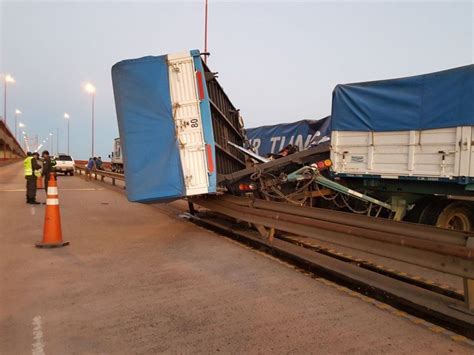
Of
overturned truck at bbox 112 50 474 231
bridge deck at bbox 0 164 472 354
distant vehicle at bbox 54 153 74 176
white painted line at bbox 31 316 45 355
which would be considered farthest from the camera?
distant vehicle at bbox 54 153 74 176

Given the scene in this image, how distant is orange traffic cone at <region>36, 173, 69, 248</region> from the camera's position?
270 inches

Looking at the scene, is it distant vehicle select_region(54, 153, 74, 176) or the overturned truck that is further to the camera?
distant vehicle select_region(54, 153, 74, 176)

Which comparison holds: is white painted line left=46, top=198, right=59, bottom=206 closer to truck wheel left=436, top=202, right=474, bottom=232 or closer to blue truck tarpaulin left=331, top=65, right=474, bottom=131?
blue truck tarpaulin left=331, top=65, right=474, bottom=131

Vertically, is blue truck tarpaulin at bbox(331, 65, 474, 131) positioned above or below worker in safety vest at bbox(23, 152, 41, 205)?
above

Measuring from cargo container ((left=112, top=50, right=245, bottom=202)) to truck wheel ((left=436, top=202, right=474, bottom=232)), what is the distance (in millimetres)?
4228

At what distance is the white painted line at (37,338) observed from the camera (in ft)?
10.7

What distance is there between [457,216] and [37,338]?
23.2ft

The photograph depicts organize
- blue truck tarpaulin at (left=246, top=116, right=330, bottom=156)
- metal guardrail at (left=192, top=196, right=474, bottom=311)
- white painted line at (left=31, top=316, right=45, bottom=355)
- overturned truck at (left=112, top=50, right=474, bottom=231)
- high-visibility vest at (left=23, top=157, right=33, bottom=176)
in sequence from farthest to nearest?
1. high-visibility vest at (left=23, top=157, right=33, bottom=176)
2. blue truck tarpaulin at (left=246, top=116, right=330, bottom=156)
3. overturned truck at (left=112, top=50, right=474, bottom=231)
4. metal guardrail at (left=192, top=196, right=474, bottom=311)
5. white painted line at (left=31, top=316, right=45, bottom=355)

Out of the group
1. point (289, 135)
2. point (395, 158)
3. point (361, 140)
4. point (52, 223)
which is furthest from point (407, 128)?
point (52, 223)

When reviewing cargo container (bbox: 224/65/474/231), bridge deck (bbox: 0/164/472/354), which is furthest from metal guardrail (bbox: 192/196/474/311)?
cargo container (bbox: 224/65/474/231)

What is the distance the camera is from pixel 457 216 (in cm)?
737

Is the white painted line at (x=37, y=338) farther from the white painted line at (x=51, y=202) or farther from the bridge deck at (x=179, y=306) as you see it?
the white painted line at (x=51, y=202)

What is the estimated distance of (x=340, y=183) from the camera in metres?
8.23

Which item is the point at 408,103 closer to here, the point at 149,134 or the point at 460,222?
the point at 460,222
